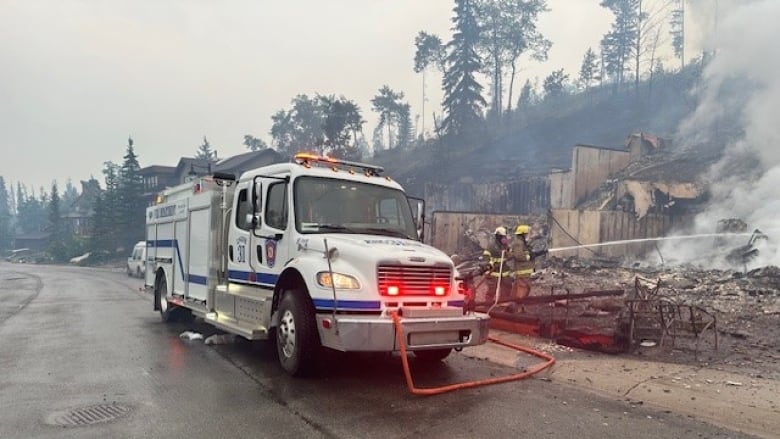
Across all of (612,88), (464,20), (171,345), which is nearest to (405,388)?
(171,345)

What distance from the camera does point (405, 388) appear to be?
19.0 ft

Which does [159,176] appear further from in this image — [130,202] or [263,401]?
[263,401]

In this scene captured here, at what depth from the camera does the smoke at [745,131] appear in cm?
1784

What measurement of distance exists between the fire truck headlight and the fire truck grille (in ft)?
0.85

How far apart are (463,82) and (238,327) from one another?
151ft

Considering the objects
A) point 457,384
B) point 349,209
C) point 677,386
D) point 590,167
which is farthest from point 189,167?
point 677,386

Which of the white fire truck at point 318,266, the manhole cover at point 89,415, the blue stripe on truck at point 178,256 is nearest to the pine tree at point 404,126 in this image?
Result: the blue stripe on truck at point 178,256

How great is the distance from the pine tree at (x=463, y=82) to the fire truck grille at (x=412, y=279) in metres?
45.5

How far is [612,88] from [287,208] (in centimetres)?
6553

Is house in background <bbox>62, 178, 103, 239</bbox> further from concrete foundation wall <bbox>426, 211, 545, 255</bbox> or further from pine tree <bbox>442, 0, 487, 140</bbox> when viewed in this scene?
concrete foundation wall <bbox>426, 211, 545, 255</bbox>

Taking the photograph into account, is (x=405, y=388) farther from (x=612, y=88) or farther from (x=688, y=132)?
(x=612, y=88)

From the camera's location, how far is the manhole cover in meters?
4.70

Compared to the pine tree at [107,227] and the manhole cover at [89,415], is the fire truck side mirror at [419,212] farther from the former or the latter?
the pine tree at [107,227]

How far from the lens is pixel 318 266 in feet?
19.0
